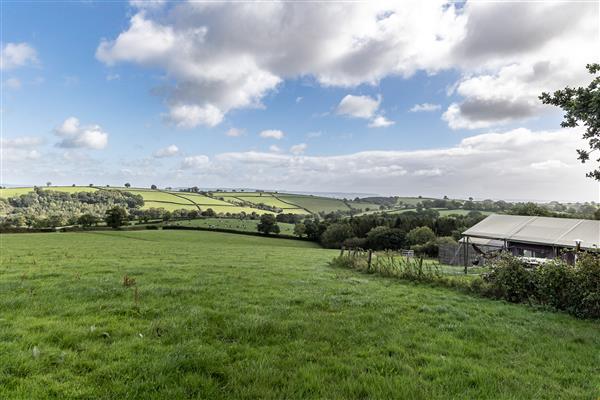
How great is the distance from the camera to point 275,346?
6.12 m

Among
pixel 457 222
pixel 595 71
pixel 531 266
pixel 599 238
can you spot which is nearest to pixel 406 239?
pixel 457 222

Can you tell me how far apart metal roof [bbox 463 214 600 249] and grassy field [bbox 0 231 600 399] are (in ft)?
71.0

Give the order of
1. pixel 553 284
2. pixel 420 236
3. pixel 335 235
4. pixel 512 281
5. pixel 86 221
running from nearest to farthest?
pixel 553 284 < pixel 512 281 < pixel 420 236 < pixel 335 235 < pixel 86 221

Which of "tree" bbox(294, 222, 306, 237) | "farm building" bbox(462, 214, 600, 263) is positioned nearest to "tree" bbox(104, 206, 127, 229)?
"tree" bbox(294, 222, 306, 237)

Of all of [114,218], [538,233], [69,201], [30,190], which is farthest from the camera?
[30,190]

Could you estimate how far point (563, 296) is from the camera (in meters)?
10.3

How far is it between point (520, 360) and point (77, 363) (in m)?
7.63

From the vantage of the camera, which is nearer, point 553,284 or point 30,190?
point 553,284

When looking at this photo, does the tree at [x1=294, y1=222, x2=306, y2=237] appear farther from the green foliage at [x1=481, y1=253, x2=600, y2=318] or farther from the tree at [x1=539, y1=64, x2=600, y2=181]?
the tree at [x1=539, y1=64, x2=600, y2=181]

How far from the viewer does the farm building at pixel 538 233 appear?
26.5 meters

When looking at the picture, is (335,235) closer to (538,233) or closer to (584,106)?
(538,233)

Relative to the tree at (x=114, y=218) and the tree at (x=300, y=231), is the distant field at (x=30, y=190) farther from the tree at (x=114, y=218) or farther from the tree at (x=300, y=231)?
the tree at (x=300, y=231)

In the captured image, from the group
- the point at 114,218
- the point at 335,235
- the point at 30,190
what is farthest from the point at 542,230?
the point at 30,190

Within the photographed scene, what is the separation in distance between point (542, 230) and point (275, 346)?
3128 cm
